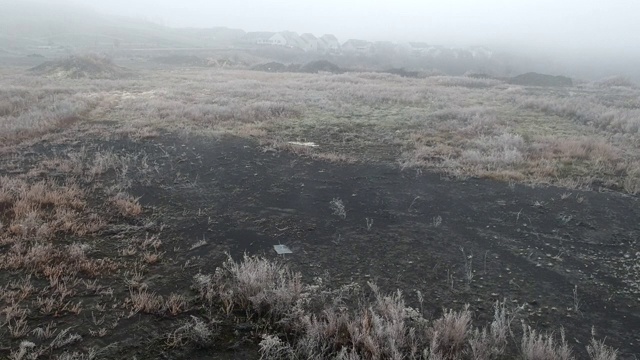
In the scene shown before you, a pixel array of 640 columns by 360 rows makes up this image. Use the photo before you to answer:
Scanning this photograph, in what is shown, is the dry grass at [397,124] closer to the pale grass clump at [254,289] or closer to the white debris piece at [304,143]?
the white debris piece at [304,143]

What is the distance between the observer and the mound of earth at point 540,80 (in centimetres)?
3962

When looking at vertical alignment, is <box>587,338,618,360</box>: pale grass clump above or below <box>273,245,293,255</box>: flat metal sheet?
→ above

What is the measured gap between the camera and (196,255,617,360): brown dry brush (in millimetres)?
4289

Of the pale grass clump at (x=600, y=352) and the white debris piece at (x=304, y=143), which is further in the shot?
the white debris piece at (x=304, y=143)

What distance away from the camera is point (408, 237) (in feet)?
23.5

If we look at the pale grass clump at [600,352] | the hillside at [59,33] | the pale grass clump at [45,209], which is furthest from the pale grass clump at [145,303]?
the hillside at [59,33]

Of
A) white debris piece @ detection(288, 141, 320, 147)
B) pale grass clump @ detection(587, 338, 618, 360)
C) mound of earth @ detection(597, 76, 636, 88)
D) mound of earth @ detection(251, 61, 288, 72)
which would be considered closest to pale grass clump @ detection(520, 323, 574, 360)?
pale grass clump @ detection(587, 338, 618, 360)

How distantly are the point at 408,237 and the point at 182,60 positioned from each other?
1986 inches

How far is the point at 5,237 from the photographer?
6289mm

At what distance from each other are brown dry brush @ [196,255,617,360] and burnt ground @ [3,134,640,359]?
1.05 ft

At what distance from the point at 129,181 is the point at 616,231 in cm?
977

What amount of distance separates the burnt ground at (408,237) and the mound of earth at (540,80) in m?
35.3

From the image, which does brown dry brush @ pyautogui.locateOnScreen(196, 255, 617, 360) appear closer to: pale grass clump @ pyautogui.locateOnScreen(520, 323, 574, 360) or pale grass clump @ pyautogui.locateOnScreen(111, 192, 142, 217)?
pale grass clump @ pyautogui.locateOnScreen(520, 323, 574, 360)

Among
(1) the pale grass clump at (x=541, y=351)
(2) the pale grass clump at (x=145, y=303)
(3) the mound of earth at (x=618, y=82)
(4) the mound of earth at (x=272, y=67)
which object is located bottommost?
(2) the pale grass clump at (x=145, y=303)
